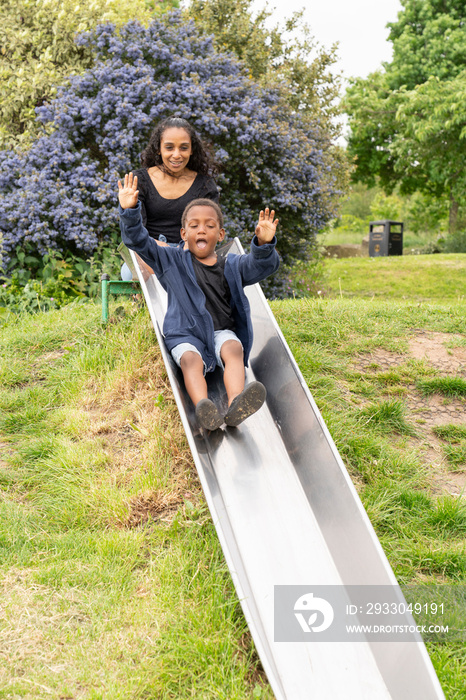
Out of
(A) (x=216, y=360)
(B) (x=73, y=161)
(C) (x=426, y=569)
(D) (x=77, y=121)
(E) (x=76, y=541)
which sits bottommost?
(C) (x=426, y=569)

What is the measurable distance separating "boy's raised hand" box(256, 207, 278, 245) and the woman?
136 centimetres

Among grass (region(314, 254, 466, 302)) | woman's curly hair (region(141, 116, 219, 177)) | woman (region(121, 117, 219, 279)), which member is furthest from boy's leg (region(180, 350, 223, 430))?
grass (region(314, 254, 466, 302))

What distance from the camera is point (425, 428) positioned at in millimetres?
3678

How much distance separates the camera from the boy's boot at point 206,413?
2840mm

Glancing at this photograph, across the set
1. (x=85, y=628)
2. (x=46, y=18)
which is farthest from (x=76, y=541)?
(x=46, y=18)

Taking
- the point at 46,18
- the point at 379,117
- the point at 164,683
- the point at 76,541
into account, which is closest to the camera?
the point at 164,683

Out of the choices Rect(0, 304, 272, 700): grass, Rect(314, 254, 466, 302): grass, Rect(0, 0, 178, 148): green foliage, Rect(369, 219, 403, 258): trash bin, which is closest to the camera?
Rect(0, 304, 272, 700): grass

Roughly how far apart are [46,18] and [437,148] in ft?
32.5

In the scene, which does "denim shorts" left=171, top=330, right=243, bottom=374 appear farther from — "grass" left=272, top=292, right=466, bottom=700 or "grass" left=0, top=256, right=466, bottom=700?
"grass" left=272, top=292, right=466, bottom=700

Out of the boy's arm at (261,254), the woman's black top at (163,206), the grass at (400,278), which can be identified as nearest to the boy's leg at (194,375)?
the boy's arm at (261,254)

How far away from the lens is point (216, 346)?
131 inches

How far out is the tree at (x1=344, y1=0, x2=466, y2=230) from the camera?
1347cm

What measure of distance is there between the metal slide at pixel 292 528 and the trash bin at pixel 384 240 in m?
14.4

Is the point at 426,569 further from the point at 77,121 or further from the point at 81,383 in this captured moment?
the point at 77,121
